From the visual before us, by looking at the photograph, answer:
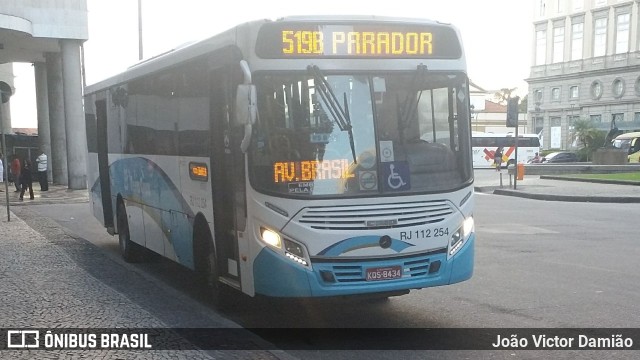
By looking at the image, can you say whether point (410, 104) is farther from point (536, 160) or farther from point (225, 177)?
point (536, 160)

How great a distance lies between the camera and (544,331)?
665cm

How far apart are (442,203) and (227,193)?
6.91 ft

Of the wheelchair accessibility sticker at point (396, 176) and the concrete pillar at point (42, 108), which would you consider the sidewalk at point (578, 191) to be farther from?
the concrete pillar at point (42, 108)

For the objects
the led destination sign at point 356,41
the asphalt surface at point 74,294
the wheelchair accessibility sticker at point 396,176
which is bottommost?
the asphalt surface at point 74,294

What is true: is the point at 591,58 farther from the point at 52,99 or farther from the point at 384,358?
the point at 384,358

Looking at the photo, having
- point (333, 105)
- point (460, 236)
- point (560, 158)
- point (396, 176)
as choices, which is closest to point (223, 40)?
point (333, 105)

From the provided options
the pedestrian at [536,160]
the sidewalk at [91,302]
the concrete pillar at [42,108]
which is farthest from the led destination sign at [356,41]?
the pedestrian at [536,160]

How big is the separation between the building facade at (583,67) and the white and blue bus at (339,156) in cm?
7470

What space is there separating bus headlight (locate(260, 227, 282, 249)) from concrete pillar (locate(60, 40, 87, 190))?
26.5 meters

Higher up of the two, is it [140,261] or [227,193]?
[227,193]

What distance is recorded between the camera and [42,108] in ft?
133

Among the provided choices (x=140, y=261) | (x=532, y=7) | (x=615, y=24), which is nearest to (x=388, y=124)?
(x=140, y=261)

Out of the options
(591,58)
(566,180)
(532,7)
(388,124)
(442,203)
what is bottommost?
(566,180)

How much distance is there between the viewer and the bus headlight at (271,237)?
6.34m
